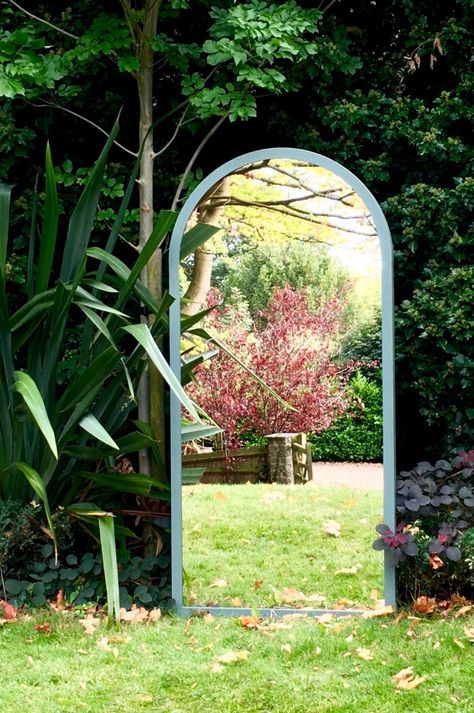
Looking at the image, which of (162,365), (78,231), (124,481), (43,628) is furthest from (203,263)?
(43,628)

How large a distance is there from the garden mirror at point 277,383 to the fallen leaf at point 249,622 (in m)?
0.14

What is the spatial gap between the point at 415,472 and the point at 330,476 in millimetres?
440

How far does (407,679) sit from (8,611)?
1501 millimetres

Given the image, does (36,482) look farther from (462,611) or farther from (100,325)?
(462,611)

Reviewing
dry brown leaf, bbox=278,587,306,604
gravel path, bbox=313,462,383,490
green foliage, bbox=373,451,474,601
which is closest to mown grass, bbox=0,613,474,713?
dry brown leaf, bbox=278,587,306,604

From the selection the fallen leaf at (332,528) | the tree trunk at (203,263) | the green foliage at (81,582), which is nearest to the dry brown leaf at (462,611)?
the fallen leaf at (332,528)

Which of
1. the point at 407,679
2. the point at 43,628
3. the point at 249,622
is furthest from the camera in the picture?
the point at 249,622

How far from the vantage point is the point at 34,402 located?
3125 mm

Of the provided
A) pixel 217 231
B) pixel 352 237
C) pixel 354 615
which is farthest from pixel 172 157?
pixel 354 615

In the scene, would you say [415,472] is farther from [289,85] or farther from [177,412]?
[289,85]

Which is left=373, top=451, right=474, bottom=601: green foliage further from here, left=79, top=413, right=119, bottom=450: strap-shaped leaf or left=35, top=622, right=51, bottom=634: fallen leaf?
left=35, top=622, right=51, bottom=634: fallen leaf

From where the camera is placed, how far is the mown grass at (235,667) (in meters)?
2.63

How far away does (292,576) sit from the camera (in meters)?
3.48

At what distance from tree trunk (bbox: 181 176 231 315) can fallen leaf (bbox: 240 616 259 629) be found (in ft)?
3.99
